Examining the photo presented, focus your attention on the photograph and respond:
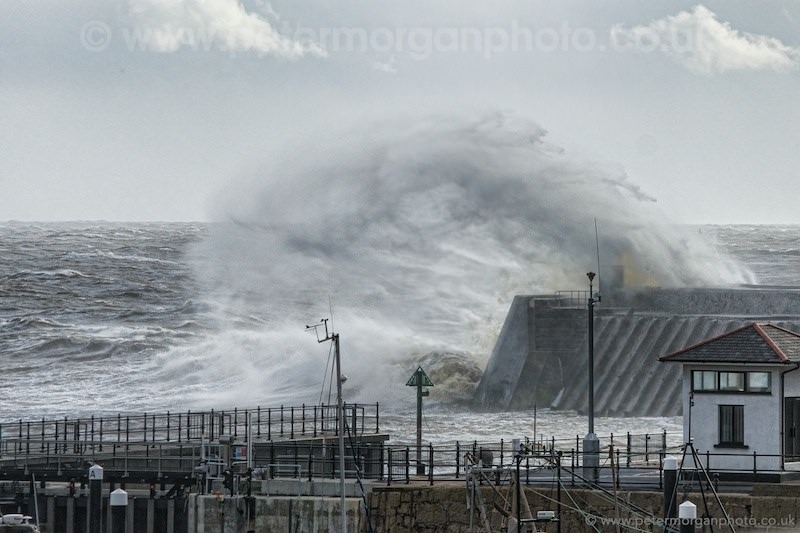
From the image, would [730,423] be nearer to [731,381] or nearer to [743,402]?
[743,402]

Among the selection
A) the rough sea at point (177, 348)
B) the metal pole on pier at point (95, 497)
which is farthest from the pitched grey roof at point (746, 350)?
the rough sea at point (177, 348)

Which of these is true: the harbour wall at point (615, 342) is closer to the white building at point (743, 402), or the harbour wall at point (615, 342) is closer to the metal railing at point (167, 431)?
the metal railing at point (167, 431)

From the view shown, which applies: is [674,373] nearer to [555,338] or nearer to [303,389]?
[555,338]

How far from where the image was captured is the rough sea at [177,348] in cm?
6238

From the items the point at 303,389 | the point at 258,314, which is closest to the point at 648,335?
the point at 303,389

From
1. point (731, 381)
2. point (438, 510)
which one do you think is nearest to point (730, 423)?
point (731, 381)

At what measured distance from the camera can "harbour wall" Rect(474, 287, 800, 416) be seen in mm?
55031

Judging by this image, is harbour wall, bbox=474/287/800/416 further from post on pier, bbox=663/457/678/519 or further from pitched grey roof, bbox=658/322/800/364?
post on pier, bbox=663/457/678/519

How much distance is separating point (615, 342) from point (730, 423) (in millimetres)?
28935

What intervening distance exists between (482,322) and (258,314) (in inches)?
751

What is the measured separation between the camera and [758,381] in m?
28.5

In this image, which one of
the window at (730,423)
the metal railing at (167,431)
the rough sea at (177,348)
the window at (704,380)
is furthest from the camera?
the rough sea at (177,348)

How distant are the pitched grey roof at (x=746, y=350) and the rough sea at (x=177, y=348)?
16.4 m

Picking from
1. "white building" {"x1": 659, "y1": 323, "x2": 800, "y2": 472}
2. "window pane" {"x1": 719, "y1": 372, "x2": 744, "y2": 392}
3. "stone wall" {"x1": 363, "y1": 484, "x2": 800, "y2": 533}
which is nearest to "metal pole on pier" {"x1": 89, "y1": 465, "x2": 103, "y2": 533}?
"stone wall" {"x1": 363, "y1": 484, "x2": 800, "y2": 533}
